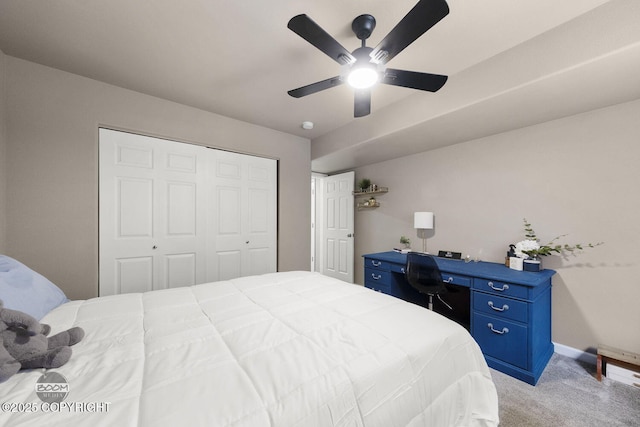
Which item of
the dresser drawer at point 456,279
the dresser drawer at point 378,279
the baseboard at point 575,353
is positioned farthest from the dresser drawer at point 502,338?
the dresser drawer at point 378,279

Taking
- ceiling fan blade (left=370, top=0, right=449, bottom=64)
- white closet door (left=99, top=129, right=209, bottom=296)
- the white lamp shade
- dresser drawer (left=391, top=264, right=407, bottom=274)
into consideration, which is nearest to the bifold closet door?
white closet door (left=99, top=129, right=209, bottom=296)

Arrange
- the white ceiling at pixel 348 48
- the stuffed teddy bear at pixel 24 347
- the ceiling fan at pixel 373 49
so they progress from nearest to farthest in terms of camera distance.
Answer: the stuffed teddy bear at pixel 24 347
the ceiling fan at pixel 373 49
the white ceiling at pixel 348 48

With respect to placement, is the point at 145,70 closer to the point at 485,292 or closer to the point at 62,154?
the point at 62,154

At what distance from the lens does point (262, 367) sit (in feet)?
2.86

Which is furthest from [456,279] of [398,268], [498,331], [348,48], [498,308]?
[348,48]

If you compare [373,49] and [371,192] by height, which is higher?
[373,49]

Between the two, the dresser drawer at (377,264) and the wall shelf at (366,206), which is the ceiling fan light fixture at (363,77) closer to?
the dresser drawer at (377,264)

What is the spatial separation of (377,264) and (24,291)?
2974 mm

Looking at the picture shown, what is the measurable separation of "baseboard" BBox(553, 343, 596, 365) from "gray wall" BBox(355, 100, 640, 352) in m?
0.04

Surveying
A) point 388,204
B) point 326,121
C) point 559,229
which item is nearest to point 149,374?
point 326,121

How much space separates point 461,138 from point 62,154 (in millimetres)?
4063

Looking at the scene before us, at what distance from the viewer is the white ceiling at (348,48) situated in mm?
1474

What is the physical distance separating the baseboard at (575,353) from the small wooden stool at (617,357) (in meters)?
0.20

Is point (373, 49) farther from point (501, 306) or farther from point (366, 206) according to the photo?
point (366, 206)
